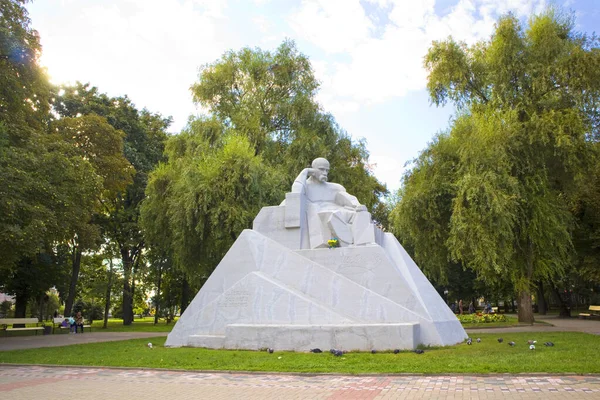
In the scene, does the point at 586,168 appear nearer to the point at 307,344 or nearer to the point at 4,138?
the point at 307,344

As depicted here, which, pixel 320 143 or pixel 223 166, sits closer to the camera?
pixel 223 166

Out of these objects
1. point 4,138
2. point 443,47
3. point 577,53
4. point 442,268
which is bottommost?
point 442,268

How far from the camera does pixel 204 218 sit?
18828 millimetres

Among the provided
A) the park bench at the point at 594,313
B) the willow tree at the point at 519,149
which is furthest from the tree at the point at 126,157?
the park bench at the point at 594,313

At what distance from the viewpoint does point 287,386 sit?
6.70 metres

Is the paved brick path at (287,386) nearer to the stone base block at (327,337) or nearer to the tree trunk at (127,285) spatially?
the stone base block at (327,337)

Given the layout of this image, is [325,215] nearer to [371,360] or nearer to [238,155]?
[371,360]

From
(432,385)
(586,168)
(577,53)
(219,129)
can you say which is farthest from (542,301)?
(432,385)

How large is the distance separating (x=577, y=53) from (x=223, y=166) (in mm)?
12725

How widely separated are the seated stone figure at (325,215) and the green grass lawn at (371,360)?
332cm

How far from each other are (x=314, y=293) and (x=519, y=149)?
32.6 feet

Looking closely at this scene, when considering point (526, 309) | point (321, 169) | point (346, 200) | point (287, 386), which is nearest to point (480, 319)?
point (526, 309)

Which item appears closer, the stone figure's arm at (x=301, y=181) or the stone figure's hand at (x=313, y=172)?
the stone figure's arm at (x=301, y=181)

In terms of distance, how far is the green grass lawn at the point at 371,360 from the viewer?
7531 millimetres
